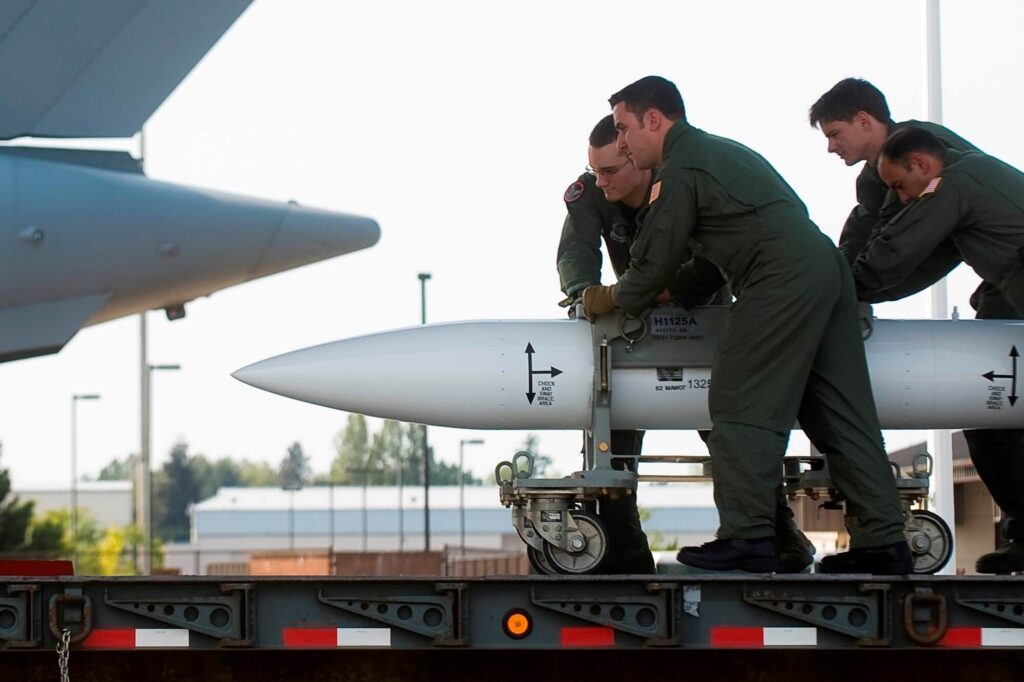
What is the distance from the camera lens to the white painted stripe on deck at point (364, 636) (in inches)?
151

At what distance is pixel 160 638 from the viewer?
12.6ft

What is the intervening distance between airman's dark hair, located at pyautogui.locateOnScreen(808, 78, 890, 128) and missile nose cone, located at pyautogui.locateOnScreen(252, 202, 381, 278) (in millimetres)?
6176

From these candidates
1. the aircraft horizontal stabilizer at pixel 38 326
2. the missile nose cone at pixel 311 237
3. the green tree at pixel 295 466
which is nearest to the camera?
the aircraft horizontal stabilizer at pixel 38 326

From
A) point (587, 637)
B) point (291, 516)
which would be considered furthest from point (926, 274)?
point (291, 516)

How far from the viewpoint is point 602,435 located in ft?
17.0

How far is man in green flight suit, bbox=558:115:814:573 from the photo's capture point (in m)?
5.49

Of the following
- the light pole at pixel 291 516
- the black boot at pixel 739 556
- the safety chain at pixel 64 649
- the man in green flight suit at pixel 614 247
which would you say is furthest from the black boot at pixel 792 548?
the light pole at pixel 291 516

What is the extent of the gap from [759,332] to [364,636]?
1608 mm

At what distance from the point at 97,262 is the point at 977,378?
22.1ft

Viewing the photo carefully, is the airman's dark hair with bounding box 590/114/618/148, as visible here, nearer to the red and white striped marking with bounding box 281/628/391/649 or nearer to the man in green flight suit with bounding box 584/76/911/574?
the man in green flight suit with bounding box 584/76/911/574

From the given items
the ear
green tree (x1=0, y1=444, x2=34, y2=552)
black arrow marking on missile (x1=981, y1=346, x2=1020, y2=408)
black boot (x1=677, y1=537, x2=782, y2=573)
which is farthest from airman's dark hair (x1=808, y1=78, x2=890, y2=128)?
green tree (x1=0, y1=444, x2=34, y2=552)

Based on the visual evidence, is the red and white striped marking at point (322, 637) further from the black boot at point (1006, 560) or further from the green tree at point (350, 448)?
the green tree at point (350, 448)

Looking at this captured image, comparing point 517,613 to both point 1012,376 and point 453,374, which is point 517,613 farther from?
point 1012,376

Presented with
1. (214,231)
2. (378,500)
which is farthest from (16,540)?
(378,500)
